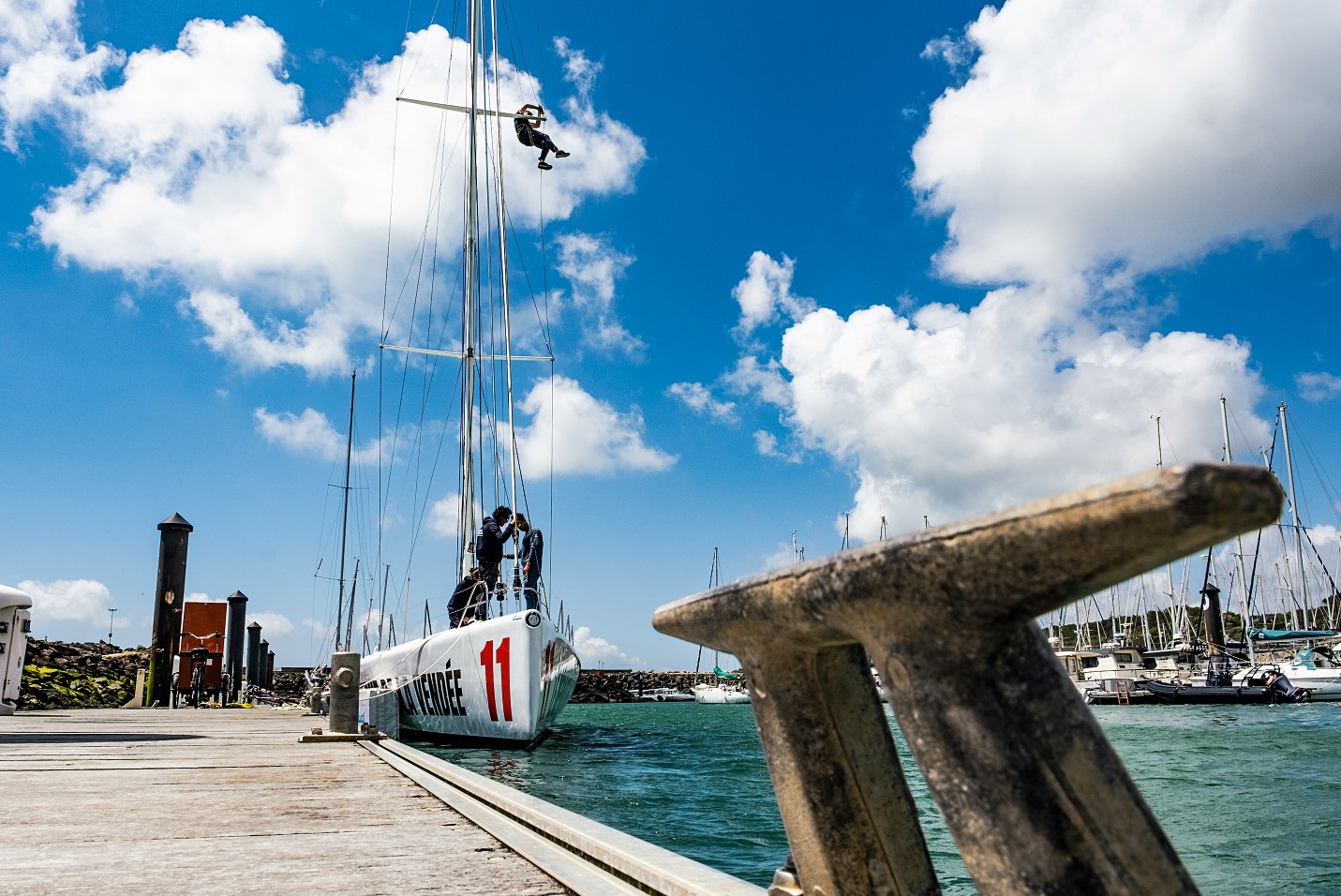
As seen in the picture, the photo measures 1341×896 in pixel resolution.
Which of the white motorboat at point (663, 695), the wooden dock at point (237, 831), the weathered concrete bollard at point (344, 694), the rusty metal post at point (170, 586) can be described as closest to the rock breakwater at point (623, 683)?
the white motorboat at point (663, 695)

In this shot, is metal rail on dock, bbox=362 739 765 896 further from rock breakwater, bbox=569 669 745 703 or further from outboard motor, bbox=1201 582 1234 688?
rock breakwater, bbox=569 669 745 703

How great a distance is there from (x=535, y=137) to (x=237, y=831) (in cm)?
1882

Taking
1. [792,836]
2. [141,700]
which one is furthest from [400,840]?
[141,700]

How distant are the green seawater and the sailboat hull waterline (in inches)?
16.6

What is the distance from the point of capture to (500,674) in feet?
44.3

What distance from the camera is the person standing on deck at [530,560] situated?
13781 mm

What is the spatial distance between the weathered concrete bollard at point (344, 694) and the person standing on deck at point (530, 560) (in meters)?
3.82

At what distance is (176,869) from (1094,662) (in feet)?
192

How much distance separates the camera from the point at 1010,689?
1116 mm

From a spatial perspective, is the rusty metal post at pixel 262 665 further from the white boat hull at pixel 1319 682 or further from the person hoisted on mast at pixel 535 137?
the white boat hull at pixel 1319 682

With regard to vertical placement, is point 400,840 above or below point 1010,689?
below

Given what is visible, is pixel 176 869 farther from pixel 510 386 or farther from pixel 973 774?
pixel 510 386

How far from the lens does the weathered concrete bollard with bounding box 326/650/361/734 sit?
32.2 ft

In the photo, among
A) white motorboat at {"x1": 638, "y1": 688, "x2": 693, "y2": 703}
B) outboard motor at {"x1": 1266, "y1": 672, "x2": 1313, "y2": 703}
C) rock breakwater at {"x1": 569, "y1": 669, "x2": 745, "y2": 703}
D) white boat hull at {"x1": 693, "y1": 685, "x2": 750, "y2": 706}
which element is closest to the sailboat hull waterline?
outboard motor at {"x1": 1266, "y1": 672, "x2": 1313, "y2": 703}
